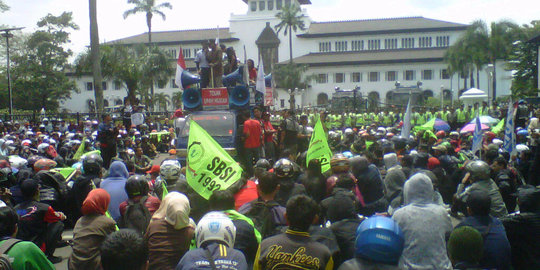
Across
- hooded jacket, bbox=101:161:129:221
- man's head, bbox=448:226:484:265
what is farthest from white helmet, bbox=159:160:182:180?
man's head, bbox=448:226:484:265

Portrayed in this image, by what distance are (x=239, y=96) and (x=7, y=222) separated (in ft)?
33.9

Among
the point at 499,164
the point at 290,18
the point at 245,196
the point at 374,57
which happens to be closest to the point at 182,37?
the point at 290,18

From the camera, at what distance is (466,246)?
161 inches

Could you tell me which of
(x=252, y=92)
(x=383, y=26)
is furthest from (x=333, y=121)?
(x=383, y=26)

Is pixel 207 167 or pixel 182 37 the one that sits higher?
pixel 182 37

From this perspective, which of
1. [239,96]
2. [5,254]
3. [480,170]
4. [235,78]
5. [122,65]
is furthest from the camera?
[122,65]

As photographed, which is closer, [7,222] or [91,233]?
[7,222]

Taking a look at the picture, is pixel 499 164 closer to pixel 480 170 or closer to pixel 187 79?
pixel 480 170

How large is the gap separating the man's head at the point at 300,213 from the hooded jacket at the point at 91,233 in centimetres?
195

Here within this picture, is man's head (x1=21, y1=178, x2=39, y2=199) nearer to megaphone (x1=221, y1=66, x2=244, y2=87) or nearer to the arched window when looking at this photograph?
megaphone (x1=221, y1=66, x2=244, y2=87)

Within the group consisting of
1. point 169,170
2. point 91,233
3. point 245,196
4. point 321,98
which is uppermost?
point 321,98

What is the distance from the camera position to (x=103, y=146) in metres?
12.9

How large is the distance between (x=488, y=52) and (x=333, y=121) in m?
39.3

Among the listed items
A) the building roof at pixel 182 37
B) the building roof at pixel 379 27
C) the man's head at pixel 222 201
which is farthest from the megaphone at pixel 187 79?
the building roof at pixel 182 37
